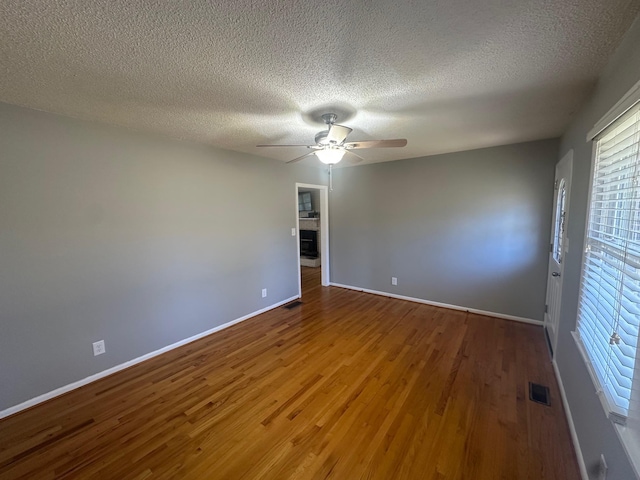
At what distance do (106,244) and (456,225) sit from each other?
4124 mm

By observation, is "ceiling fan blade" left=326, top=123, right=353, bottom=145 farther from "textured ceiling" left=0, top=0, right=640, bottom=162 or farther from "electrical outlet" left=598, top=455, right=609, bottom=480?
"electrical outlet" left=598, top=455, right=609, bottom=480

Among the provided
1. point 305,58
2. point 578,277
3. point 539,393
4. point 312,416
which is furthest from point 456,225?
point 305,58

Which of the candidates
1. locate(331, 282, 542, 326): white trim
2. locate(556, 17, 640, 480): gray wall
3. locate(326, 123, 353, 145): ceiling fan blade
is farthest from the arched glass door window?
locate(326, 123, 353, 145): ceiling fan blade

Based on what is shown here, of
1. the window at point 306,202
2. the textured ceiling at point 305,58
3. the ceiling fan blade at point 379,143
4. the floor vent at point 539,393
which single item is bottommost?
the floor vent at point 539,393

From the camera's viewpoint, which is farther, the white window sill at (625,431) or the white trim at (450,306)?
the white trim at (450,306)

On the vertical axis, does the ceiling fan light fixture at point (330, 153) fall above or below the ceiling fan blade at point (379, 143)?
below

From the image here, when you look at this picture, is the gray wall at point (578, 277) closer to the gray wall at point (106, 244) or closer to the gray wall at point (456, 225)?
the gray wall at point (456, 225)

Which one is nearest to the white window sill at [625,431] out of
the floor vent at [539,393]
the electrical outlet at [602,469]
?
the electrical outlet at [602,469]

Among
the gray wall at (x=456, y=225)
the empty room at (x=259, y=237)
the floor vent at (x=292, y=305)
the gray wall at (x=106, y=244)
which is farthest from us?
the floor vent at (x=292, y=305)

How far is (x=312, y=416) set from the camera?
6.26 ft

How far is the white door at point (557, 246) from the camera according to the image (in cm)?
231

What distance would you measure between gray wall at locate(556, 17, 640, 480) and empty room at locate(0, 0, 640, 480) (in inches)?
0.9

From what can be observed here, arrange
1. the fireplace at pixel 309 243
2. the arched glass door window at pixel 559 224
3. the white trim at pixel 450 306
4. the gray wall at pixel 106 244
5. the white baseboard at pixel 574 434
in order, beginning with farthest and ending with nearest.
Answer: the fireplace at pixel 309 243 → the white trim at pixel 450 306 → the arched glass door window at pixel 559 224 → the gray wall at pixel 106 244 → the white baseboard at pixel 574 434

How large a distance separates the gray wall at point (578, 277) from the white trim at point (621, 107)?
0.05 metres
